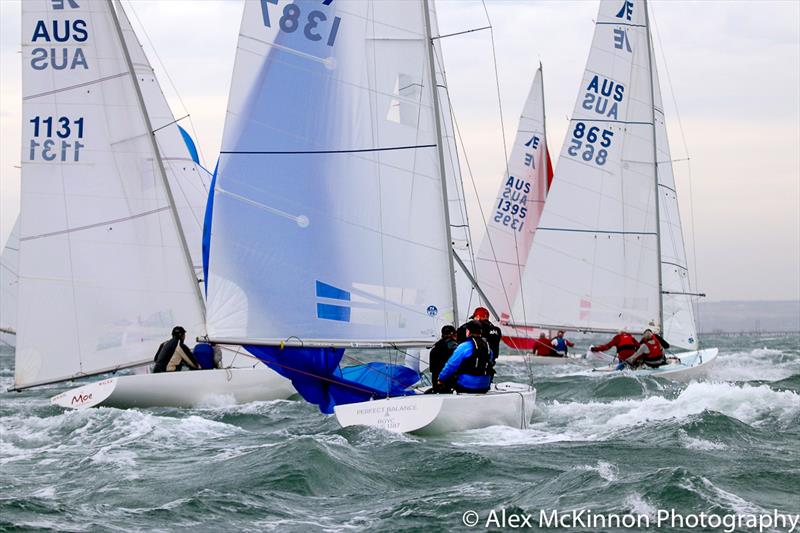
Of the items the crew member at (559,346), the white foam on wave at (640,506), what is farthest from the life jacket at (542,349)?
the white foam on wave at (640,506)

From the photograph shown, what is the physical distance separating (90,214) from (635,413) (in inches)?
327

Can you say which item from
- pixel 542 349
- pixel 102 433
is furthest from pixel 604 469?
pixel 542 349

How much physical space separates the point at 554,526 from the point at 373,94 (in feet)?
21.9

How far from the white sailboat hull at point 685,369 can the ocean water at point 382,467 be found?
4774mm

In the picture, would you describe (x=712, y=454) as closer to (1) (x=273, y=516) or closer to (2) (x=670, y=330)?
(1) (x=273, y=516)

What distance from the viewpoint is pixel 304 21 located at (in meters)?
14.8

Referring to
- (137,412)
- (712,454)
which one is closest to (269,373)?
(137,412)

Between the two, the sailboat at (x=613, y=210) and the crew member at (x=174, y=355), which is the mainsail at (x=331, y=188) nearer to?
the crew member at (x=174, y=355)

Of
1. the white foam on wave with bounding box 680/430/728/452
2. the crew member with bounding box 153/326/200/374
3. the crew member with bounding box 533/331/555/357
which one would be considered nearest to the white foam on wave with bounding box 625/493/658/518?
the white foam on wave with bounding box 680/430/728/452

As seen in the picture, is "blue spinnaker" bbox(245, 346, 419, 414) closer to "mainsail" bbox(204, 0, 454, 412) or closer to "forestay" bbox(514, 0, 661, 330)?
"mainsail" bbox(204, 0, 454, 412)

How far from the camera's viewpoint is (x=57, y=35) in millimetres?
19438

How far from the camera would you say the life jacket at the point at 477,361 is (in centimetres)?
1386

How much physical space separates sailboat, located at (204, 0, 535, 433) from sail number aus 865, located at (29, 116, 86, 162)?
5.30 meters

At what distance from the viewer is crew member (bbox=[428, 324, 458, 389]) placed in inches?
558
